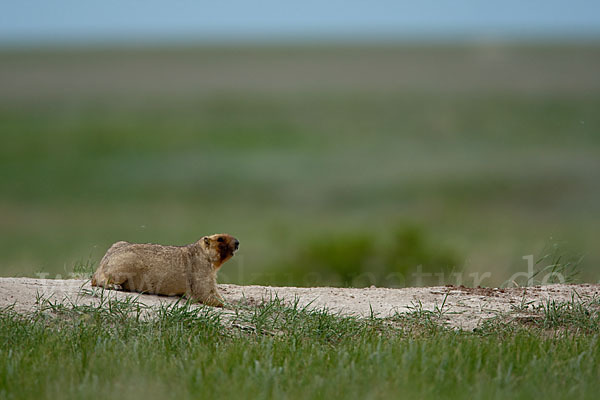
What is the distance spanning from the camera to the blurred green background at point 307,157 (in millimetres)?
27141

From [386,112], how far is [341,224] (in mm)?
26755

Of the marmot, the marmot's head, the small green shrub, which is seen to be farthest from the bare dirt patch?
the small green shrub

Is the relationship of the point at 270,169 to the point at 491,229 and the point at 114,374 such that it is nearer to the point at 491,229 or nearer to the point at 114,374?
the point at 491,229

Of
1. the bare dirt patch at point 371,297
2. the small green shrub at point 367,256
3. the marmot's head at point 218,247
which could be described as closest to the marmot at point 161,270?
the marmot's head at point 218,247

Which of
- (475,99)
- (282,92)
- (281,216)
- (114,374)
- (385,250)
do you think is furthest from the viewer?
(282,92)

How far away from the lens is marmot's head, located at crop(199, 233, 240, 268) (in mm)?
8406

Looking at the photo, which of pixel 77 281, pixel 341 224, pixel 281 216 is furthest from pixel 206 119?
pixel 77 281

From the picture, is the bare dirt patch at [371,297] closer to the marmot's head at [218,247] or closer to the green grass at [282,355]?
the green grass at [282,355]

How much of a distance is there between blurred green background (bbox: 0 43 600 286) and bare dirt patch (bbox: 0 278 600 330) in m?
1.03

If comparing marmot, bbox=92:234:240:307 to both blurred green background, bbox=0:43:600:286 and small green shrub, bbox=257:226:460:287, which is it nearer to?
blurred green background, bbox=0:43:600:286

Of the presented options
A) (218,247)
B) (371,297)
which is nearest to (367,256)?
(371,297)

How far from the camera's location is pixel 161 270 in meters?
7.95

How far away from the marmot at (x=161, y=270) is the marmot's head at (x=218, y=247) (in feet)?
0.05

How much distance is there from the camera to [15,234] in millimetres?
34844
